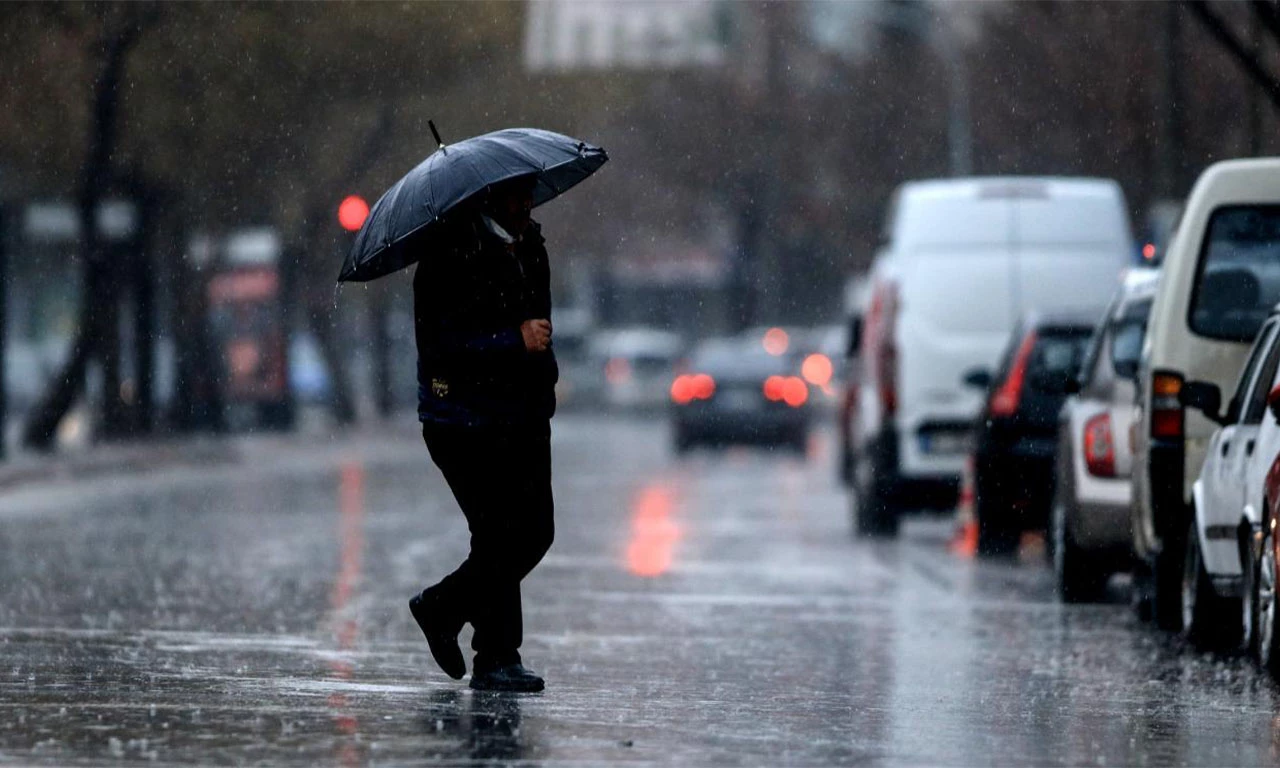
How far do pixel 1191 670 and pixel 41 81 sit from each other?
26.3 m

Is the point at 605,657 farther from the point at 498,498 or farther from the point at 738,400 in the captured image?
the point at 738,400

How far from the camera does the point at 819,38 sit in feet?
234

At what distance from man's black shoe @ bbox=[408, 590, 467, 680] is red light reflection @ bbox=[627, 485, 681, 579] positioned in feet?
24.0

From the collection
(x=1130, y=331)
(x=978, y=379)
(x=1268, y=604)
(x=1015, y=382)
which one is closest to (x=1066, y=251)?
(x=978, y=379)

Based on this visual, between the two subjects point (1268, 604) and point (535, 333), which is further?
point (1268, 604)

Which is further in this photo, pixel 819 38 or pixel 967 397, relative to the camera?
pixel 819 38

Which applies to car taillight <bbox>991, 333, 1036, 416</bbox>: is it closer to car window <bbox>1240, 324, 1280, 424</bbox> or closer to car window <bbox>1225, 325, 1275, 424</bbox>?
car window <bbox>1225, 325, 1275, 424</bbox>

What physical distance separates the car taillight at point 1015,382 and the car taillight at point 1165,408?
211 inches

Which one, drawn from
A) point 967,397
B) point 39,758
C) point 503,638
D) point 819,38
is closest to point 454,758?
point 39,758

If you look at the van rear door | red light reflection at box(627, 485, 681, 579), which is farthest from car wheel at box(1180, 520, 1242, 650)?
the van rear door

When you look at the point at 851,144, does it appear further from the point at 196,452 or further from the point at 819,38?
the point at 196,452

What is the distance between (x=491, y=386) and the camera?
9.48 metres

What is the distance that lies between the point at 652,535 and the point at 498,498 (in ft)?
39.4

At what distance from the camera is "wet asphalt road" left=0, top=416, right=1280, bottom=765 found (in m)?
8.52
